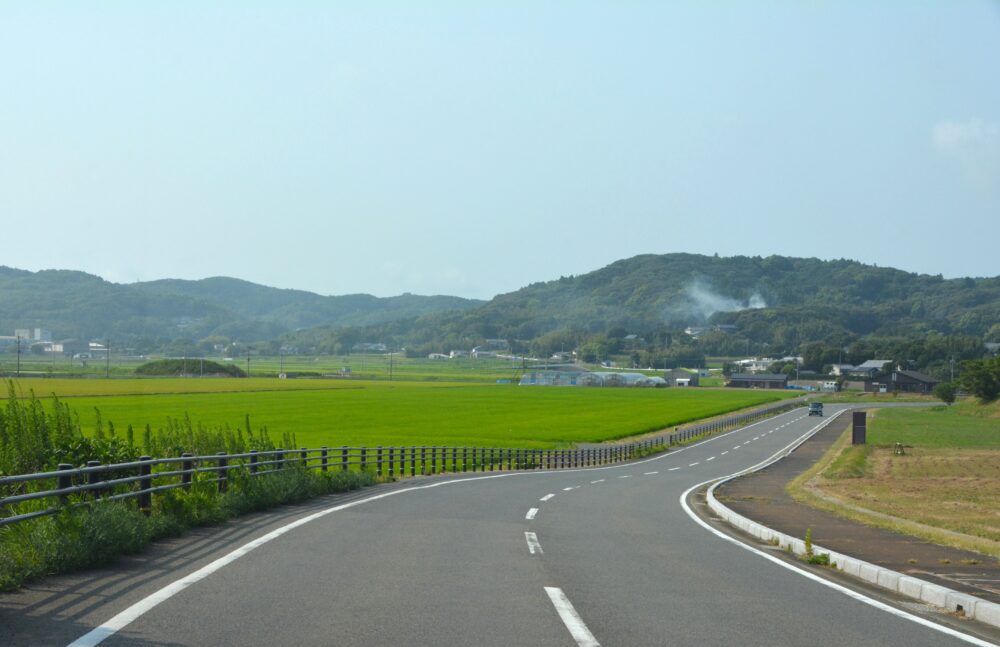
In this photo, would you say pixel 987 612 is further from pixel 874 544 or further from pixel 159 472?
pixel 159 472

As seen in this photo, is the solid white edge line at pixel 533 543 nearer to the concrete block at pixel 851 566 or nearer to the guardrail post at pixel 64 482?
the concrete block at pixel 851 566

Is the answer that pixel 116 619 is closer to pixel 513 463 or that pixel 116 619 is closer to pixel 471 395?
pixel 513 463

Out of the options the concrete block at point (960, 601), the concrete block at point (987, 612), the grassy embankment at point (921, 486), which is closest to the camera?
the concrete block at point (987, 612)

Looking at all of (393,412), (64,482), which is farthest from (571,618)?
(393,412)

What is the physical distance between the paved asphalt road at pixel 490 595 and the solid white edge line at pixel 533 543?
77 mm

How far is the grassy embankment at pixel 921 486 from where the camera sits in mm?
20500

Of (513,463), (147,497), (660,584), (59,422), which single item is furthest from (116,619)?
(513,463)

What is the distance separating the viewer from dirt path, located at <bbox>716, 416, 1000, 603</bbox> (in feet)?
42.0

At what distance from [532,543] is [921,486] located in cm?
2231

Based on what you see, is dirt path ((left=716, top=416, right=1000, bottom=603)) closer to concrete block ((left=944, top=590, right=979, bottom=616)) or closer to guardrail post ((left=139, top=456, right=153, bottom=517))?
concrete block ((left=944, top=590, right=979, bottom=616))

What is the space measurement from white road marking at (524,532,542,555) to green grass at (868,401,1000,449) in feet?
162

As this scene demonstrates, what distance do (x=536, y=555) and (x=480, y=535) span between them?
2.38 meters

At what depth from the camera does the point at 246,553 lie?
44.2 feet

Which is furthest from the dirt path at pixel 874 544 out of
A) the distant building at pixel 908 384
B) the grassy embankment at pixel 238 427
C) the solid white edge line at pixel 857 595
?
the distant building at pixel 908 384
